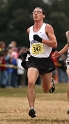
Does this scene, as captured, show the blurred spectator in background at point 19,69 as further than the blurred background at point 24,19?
No

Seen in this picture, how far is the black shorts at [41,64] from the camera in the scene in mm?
12273

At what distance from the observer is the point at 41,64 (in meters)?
12.3

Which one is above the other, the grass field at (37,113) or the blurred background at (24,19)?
the blurred background at (24,19)

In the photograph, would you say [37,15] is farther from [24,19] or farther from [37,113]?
[24,19]

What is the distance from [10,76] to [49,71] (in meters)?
13.6

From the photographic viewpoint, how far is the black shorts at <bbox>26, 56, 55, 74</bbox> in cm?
1227

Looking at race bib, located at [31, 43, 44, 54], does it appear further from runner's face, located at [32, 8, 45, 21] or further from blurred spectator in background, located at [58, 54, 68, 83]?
blurred spectator in background, located at [58, 54, 68, 83]

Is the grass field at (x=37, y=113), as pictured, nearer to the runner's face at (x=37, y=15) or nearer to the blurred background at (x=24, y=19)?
the runner's face at (x=37, y=15)

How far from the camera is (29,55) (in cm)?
1254

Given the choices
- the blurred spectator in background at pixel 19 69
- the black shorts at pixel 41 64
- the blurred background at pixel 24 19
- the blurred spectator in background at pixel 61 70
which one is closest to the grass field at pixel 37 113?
the black shorts at pixel 41 64

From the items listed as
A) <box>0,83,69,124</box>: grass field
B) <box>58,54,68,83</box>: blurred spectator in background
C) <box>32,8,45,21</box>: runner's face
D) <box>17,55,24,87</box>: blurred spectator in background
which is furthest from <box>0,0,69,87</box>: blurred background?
<box>32,8,45,21</box>: runner's face

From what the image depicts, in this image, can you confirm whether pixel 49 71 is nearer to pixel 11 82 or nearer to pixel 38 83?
pixel 11 82

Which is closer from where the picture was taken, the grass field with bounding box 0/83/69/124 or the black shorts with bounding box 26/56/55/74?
the grass field with bounding box 0/83/69/124

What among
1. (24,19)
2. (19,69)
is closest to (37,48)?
(19,69)
